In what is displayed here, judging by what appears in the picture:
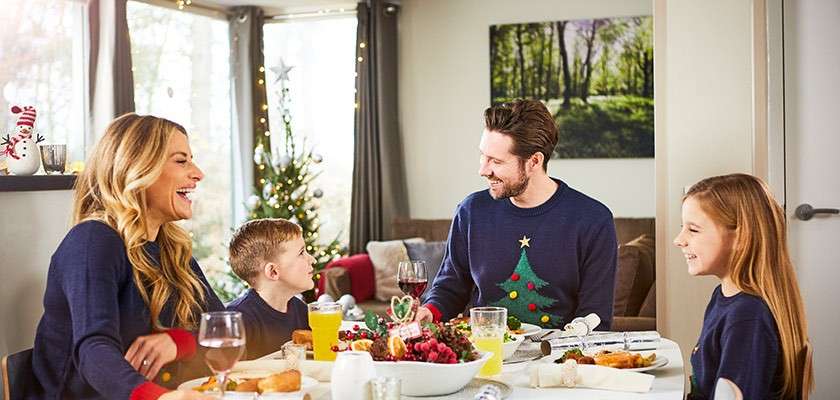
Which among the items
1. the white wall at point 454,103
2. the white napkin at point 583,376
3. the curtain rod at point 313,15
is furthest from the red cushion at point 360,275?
the white napkin at point 583,376

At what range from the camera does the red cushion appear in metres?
5.98

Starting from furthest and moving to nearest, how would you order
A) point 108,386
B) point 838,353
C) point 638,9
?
point 638,9 → point 838,353 → point 108,386

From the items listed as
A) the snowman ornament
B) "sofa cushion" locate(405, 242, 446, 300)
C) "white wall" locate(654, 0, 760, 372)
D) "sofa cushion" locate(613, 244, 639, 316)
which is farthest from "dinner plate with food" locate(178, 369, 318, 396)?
"sofa cushion" locate(405, 242, 446, 300)

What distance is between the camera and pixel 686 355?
427 cm

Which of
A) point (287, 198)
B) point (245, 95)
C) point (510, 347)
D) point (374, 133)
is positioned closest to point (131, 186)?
point (510, 347)

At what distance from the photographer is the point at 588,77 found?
655 cm

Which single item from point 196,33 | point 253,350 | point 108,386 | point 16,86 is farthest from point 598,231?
point 196,33

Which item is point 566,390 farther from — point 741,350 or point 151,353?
point 151,353

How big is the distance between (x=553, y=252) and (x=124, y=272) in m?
1.24

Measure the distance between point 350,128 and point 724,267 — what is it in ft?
17.0

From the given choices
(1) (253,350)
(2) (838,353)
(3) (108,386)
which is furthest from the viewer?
(2) (838,353)

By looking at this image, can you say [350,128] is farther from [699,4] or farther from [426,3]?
[699,4]

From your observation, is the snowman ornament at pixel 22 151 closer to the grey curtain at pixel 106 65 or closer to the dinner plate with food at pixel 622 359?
the dinner plate with food at pixel 622 359

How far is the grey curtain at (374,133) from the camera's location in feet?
22.6
